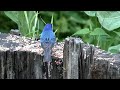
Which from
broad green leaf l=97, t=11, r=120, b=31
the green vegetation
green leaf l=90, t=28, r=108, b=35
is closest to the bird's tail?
the green vegetation

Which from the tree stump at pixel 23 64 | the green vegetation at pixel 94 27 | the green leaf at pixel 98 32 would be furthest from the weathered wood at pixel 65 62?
the green leaf at pixel 98 32

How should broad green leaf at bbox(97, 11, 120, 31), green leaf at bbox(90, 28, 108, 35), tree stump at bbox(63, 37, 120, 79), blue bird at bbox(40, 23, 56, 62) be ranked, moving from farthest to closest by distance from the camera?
green leaf at bbox(90, 28, 108, 35) → broad green leaf at bbox(97, 11, 120, 31) → blue bird at bbox(40, 23, 56, 62) → tree stump at bbox(63, 37, 120, 79)

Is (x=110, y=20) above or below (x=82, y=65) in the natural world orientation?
above

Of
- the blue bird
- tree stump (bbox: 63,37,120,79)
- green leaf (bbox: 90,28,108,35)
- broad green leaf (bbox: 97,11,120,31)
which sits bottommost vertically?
tree stump (bbox: 63,37,120,79)

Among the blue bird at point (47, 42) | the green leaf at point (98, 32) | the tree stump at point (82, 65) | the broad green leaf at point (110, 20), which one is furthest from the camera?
the green leaf at point (98, 32)

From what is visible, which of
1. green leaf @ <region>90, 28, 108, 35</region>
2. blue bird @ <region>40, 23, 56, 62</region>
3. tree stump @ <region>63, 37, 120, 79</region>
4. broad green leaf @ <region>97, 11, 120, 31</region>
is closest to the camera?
tree stump @ <region>63, 37, 120, 79</region>

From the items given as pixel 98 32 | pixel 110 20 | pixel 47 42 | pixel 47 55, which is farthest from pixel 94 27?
pixel 47 55

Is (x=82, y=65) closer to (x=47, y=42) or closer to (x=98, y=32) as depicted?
(x=47, y=42)

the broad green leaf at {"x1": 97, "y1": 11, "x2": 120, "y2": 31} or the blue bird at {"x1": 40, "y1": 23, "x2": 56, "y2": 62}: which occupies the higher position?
the broad green leaf at {"x1": 97, "y1": 11, "x2": 120, "y2": 31}

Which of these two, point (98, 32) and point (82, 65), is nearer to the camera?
point (82, 65)

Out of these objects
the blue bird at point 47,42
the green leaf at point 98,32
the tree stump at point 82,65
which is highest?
the green leaf at point 98,32

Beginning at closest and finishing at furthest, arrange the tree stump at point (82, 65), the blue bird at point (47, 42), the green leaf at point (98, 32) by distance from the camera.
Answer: the tree stump at point (82, 65) → the blue bird at point (47, 42) → the green leaf at point (98, 32)

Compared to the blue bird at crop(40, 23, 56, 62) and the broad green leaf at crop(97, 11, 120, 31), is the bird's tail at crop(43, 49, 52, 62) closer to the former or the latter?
the blue bird at crop(40, 23, 56, 62)

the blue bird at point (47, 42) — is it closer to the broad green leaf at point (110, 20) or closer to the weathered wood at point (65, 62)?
the weathered wood at point (65, 62)
